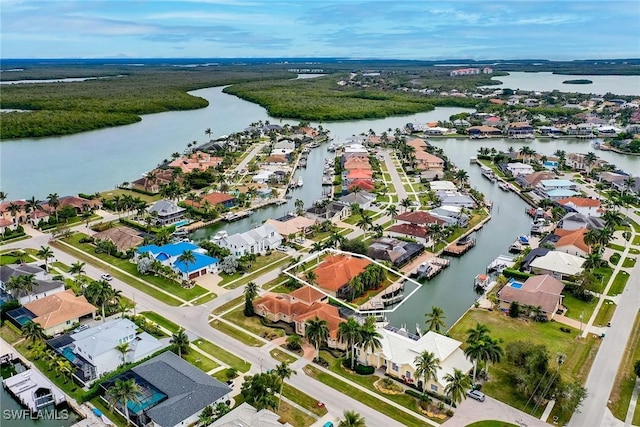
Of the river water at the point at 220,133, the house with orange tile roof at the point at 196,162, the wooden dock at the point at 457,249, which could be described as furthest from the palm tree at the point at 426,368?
the house with orange tile roof at the point at 196,162

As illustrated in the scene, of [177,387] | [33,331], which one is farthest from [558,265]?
[33,331]

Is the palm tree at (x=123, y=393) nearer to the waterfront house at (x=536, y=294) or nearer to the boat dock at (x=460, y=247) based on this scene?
the waterfront house at (x=536, y=294)

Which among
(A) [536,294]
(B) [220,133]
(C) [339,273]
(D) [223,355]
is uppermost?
(B) [220,133]

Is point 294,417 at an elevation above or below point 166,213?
below

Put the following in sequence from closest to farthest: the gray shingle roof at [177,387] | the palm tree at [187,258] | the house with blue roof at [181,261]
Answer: the gray shingle roof at [177,387], the palm tree at [187,258], the house with blue roof at [181,261]

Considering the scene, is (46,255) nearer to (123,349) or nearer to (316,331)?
(123,349)

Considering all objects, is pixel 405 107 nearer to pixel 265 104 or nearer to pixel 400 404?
pixel 265 104

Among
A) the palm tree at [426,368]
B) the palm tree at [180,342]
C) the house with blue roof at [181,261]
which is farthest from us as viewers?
the house with blue roof at [181,261]

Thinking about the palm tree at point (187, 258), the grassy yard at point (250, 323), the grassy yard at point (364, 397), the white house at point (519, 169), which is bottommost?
the grassy yard at point (364, 397)
